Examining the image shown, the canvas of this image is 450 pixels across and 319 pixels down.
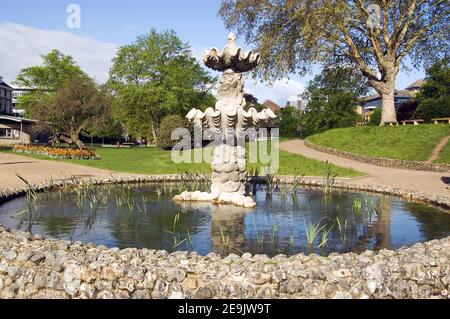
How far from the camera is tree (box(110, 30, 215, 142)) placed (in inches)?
2190

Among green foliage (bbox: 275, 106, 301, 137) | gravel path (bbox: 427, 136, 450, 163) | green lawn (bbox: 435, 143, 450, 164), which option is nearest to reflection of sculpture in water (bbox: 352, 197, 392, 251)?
green lawn (bbox: 435, 143, 450, 164)

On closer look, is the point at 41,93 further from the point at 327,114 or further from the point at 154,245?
the point at 154,245

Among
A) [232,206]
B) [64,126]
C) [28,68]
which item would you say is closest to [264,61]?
[64,126]

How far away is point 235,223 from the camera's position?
29.3 ft

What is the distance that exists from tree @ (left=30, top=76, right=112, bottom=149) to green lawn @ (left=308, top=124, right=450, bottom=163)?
68.3ft

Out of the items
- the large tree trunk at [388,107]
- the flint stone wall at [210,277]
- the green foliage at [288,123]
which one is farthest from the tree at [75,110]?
the green foliage at [288,123]

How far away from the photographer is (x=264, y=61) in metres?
36.8

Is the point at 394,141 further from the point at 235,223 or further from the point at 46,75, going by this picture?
the point at 46,75

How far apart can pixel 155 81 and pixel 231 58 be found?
160ft

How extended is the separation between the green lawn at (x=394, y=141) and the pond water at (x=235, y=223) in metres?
17.0

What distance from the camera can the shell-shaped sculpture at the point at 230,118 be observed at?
431 inches
